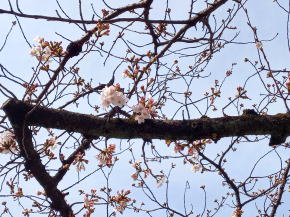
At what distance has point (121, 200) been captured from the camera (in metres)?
3.43

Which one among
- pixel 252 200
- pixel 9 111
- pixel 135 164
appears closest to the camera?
pixel 9 111

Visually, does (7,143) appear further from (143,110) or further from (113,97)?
(143,110)

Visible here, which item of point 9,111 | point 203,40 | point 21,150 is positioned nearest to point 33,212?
point 21,150

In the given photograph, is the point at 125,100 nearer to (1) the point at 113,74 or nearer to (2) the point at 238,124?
(1) the point at 113,74

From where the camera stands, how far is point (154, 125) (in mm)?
2512

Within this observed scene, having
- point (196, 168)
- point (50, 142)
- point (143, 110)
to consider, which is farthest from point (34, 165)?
point (196, 168)

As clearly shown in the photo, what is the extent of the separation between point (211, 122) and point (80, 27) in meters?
1.35

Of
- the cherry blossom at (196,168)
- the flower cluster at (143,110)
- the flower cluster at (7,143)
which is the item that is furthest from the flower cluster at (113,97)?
the cherry blossom at (196,168)

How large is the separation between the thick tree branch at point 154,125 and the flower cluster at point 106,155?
41 cm

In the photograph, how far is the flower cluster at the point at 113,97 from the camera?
2.68 meters

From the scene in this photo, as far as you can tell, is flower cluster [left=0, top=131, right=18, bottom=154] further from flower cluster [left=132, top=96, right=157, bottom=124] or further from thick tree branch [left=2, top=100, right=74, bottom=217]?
flower cluster [left=132, top=96, right=157, bottom=124]

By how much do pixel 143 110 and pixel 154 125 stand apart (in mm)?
139

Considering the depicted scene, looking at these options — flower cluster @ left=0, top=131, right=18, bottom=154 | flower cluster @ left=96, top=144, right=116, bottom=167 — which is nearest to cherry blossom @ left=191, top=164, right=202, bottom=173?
flower cluster @ left=96, top=144, right=116, bottom=167

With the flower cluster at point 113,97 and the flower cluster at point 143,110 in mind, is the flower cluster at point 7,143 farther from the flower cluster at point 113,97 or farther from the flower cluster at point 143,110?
the flower cluster at point 143,110
